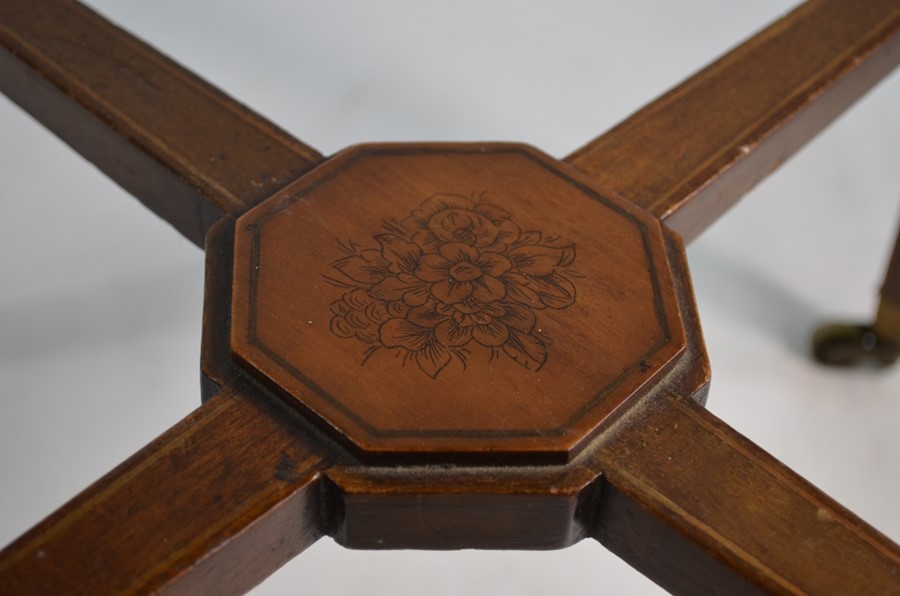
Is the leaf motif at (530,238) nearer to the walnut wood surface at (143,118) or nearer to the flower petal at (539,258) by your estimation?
the flower petal at (539,258)

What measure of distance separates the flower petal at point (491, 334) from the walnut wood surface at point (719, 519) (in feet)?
0.40

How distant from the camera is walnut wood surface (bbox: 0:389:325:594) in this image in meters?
0.88

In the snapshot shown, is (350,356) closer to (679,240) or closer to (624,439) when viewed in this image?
(624,439)

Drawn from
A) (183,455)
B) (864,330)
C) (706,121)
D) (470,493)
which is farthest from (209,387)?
(864,330)

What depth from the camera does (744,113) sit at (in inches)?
51.7

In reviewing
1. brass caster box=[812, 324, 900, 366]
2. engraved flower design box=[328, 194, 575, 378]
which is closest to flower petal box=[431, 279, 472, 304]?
engraved flower design box=[328, 194, 575, 378]

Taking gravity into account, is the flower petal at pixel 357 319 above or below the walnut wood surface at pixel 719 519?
above

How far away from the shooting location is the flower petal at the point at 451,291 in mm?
1092

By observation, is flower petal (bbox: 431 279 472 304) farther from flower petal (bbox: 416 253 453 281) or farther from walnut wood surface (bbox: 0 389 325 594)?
walnut wood surface (bbox: 0 389 325 594)

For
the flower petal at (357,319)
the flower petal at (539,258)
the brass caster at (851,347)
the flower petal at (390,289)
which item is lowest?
Result: the brass caster at (851,347)

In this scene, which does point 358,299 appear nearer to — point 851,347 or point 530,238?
point 530,238

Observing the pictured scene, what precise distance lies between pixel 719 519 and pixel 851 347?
1040 mm

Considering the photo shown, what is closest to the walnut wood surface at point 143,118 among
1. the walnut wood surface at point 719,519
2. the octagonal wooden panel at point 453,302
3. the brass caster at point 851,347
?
the octagonal wooden panel at point 453,302

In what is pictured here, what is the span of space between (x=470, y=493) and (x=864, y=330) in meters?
1.13
